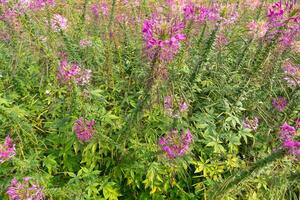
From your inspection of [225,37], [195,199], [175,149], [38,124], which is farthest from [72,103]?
[225,37]

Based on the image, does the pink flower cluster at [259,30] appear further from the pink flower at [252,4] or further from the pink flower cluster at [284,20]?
the pink flower at [252,4]

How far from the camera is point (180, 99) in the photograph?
293 centimetres

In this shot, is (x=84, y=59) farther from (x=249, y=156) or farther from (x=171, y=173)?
(x=249, y=156)

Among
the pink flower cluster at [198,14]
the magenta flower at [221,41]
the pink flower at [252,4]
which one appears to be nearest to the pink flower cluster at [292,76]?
the magenta flower at [221,41]

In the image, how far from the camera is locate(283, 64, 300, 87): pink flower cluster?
3.19 m

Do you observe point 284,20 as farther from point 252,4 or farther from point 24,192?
point 252,4

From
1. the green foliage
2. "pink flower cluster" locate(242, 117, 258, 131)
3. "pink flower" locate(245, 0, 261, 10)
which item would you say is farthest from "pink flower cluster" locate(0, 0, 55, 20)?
"pink flower" locate(245, 0, 261, 10)

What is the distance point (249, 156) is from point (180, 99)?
0.95 m

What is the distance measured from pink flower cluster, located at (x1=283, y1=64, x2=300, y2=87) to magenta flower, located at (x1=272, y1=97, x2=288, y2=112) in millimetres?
189

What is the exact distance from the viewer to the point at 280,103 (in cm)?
327

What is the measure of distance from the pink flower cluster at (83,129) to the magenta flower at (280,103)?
202 cm

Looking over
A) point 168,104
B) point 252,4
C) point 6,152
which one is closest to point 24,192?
point 6,152

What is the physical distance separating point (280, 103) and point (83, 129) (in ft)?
7.08

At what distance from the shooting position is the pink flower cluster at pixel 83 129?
234 cm
